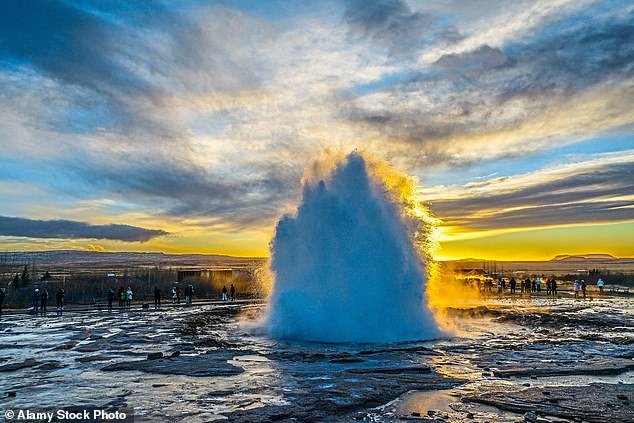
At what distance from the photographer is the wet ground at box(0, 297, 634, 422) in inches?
384

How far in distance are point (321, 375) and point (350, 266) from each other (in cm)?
862

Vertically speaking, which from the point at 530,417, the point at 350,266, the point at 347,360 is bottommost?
the point at 347,360

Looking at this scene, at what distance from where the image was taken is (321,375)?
1300cm

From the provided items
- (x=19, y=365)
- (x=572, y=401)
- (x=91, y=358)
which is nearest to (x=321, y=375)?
(x=572, y=401)

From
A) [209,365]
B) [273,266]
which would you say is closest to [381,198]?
[273,266]

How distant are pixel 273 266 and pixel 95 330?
26.9 feet

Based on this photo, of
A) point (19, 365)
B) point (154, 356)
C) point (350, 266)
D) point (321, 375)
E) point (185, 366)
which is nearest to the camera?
point (321, 375)

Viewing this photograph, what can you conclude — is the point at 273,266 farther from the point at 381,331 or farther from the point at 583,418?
the point at 583,418

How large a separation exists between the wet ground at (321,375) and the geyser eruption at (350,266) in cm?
178

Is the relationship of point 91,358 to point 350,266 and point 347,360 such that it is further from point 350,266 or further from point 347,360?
point 350,266

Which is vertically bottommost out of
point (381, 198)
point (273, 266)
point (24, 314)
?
point (24, 314)

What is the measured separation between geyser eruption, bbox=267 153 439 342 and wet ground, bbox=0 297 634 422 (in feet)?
5.83

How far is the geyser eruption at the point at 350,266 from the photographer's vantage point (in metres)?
20.4

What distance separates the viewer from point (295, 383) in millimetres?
12078
